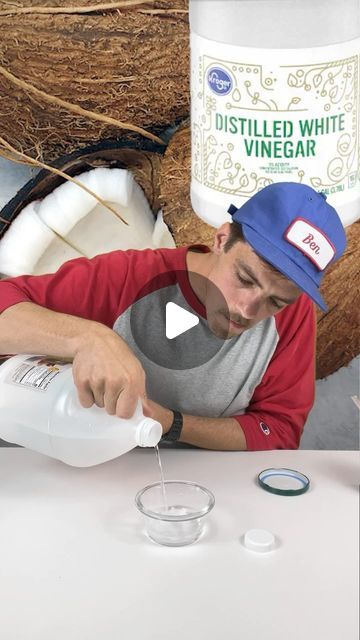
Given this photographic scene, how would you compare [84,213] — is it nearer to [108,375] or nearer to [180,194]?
[180,194]

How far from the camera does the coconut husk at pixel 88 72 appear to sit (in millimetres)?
1476

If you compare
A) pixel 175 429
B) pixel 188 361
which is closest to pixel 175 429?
pixel 175 429

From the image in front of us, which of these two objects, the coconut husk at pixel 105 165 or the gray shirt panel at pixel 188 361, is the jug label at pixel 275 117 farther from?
the gray shirt panel at pixel 188 361

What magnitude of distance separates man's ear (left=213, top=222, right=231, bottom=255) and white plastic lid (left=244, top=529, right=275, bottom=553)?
0.41 m

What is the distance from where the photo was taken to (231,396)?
1.63m

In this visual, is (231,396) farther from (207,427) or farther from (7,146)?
(7,146)

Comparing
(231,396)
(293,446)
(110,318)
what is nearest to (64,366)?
(110,318)

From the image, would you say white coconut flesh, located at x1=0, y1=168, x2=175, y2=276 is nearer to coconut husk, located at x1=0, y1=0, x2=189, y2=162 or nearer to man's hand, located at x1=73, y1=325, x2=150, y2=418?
coconut husk, located at x1=0, y1=0, x2=189, y2=162

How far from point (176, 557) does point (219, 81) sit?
0.63 metres

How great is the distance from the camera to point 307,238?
146 centimetres

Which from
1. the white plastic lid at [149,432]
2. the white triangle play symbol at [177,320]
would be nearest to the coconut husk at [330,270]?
the white triangle play symbol at [177,320]

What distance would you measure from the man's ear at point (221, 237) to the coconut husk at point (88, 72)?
178 millimetres

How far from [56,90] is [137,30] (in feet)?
0.48

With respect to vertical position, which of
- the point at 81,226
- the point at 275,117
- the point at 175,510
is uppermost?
the point at 275,117
